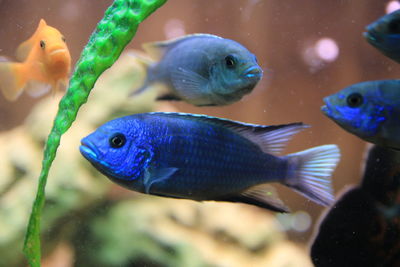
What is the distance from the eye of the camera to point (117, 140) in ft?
3.95

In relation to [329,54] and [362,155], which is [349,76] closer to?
[329,54]

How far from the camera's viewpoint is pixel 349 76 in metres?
2.43

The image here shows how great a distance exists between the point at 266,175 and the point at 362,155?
1.21 meters

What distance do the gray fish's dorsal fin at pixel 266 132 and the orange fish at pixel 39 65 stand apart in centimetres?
108

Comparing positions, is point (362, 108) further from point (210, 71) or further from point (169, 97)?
point (169, 97)

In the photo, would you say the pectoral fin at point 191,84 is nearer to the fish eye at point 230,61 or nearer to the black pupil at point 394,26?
the fish eye at point 230,61

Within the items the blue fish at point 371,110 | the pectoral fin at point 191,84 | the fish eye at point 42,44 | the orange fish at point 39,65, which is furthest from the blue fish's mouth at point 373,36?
the fish eye at point 42,44

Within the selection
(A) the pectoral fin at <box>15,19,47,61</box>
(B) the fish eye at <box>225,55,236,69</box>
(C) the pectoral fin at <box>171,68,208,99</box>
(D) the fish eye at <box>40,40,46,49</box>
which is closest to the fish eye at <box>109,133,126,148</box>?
(C) the pectoral fin at <box>171,68,208,99</box>

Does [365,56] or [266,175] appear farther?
[365,56]

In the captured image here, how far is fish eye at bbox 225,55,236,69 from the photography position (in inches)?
59.0

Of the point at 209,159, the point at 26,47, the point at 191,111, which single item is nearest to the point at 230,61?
the point at 209,159

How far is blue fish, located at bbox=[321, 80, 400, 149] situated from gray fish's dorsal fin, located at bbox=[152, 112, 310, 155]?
18 cm

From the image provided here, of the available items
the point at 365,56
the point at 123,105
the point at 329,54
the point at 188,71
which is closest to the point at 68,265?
the point at 123,105

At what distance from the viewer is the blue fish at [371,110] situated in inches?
52.5
